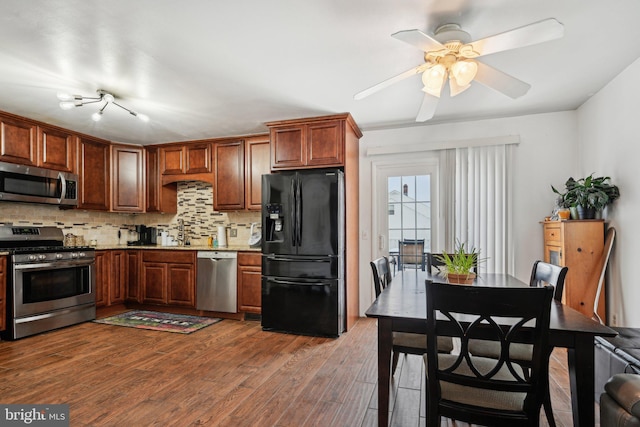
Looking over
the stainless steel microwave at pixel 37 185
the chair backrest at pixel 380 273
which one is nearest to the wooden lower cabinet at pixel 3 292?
the stainless steel microwave at pixel 37 185

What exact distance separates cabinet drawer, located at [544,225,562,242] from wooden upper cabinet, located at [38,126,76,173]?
551 cm

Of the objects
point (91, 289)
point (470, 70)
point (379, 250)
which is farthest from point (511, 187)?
point (91, 289)

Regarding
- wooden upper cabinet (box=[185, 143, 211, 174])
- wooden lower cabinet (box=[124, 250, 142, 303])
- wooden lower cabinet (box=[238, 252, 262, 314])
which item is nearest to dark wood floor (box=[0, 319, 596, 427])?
wooden lower cabinet (box=[238, 252, 262, 314])

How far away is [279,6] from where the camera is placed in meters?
1.92

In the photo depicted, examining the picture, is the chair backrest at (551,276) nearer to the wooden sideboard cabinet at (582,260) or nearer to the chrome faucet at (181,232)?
the wooden sideboard cabinet at (582,260)

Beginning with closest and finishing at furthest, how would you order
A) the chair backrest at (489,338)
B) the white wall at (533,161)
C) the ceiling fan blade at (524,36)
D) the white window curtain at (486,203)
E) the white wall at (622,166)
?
the chair backrest at (489,338) < the ceiling fan blade at (524,36) < the white wall at (622,166) < the white wall at (533,161) < the white window curtain at (486,203)

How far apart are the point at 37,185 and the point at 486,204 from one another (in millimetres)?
5076

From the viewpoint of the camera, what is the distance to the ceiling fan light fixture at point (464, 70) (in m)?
1.97

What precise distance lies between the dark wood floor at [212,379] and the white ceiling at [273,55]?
2.34m

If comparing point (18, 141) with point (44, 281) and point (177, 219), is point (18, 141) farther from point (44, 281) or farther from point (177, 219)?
point (177, 219)

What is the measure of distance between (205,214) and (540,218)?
14.2 feet

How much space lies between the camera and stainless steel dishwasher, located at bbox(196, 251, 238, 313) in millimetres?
4164

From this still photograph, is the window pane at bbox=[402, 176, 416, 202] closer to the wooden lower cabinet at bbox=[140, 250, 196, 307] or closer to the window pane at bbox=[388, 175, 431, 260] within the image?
the window pane at bbox=[388, 175, 431, 260]

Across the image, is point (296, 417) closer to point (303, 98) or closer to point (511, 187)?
point (303, 98)
